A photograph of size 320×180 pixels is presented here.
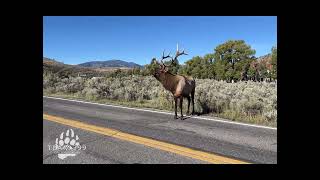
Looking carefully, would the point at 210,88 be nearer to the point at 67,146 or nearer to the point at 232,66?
the point at 67,146

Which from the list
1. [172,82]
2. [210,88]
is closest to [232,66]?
[210,88]

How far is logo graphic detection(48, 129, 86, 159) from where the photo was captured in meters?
5.71

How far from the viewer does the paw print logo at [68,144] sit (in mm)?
5716

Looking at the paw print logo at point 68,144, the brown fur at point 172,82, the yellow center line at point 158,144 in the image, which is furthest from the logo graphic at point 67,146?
the brown fur at point 172,82

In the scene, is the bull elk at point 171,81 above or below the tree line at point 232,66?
below

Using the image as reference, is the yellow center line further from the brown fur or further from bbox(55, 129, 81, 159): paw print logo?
the brown fur

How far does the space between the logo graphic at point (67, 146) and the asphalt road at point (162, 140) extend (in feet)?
0.31

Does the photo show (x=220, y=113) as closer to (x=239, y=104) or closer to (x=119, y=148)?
(x=239, y=104)

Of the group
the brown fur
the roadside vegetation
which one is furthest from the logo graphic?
the roadside vegetation

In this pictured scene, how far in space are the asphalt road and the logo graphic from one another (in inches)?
3.8

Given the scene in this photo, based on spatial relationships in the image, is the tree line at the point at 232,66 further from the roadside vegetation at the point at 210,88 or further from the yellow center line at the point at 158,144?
the yellow center line at the point at 158,144

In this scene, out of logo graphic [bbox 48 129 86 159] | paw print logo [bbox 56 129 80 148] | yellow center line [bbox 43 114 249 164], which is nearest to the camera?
yellow center line [bbox 43 114 249 164]
